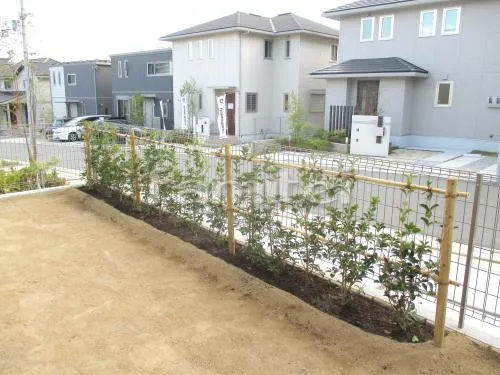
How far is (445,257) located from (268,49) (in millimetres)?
20161

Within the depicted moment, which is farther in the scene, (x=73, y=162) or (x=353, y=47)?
(x=353, y=47)

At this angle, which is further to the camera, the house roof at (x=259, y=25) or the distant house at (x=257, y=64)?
the distant house at (x=257, y=64)

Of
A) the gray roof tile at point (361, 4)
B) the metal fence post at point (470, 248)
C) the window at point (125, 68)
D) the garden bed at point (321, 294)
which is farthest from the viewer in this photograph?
the window at point (125, 68)

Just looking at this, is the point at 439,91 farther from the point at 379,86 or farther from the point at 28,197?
the point at 28,197

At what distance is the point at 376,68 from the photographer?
16297 mm

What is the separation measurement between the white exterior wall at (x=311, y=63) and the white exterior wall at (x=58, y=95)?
2083 cm

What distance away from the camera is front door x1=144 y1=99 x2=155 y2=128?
2665 cm

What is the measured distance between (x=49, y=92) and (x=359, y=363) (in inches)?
1521

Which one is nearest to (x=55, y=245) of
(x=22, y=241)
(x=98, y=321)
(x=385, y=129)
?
(x=22, y=241)

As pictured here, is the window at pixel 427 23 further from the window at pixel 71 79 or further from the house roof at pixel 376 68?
the window at pixel 71 79

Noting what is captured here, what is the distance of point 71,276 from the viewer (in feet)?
14.9

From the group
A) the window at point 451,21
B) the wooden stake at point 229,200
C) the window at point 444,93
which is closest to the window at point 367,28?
the window at point 451,21

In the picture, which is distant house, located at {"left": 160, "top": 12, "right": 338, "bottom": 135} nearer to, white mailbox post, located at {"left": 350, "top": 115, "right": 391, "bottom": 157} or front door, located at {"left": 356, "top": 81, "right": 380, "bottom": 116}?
front door, located at {"left": 356, "top": 81, "right": 380, "bottom": 116}

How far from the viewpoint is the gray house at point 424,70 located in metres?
15.1
